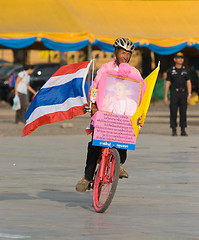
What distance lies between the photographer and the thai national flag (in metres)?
9.23

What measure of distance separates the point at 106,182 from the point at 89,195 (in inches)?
51.5

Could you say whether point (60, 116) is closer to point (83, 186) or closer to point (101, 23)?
point (83, 186)

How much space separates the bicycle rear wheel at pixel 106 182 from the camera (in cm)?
862

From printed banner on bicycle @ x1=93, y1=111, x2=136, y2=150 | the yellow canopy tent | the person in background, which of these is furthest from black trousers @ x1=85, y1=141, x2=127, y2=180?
the yellow canopy tent

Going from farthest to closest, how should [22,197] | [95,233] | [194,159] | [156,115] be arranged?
[156,115], [194,159], [22,197], [95,233]

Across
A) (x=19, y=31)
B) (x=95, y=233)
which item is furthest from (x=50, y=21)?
(x=95, y=233)

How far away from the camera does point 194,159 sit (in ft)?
47.0

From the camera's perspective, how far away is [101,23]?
101ft

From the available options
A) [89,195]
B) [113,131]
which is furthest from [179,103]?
[113,131]

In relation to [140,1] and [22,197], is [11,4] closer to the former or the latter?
[140,1]

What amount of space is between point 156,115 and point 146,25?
3.53 meters

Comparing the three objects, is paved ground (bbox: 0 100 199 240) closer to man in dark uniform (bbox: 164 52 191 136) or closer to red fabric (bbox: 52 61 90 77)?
red fabric (bbox: 52 61 90 77)

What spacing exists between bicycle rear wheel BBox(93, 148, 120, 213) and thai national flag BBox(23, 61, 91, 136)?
63 centimetres

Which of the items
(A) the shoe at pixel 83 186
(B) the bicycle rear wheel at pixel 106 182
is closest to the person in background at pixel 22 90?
(A) the shoe at pixel 83 186
